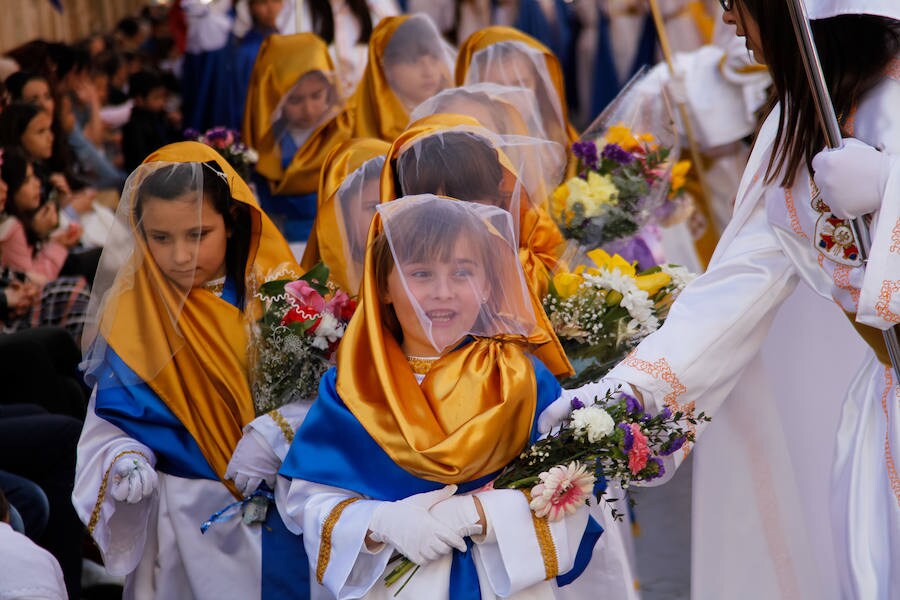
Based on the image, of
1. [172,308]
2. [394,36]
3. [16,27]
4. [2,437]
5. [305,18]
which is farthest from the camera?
[16,27]

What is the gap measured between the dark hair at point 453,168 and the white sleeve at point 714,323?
29.5 inches

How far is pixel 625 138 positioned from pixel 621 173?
0.19 m

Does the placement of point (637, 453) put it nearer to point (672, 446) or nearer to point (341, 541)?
point (672, 446)

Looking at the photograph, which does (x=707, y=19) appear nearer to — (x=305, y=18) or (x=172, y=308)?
(x=305, y=18)

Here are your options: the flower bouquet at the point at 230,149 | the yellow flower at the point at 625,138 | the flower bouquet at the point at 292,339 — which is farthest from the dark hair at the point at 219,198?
the flower bouquet at the point at 230,149

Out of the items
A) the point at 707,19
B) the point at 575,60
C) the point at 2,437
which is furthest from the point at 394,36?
the point at 575,60

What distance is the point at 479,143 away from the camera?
12.1 feet

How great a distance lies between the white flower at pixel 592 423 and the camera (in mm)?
2684

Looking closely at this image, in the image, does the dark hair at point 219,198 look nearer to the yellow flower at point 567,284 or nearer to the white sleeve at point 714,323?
the yellow flower at point 567,284

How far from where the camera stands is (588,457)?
9.01ft

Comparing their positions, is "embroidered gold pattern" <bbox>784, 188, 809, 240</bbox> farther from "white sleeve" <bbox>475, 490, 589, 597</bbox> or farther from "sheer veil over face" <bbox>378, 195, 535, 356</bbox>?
"white sleeve" <bbox>475, 490, 589, 597</bbox>

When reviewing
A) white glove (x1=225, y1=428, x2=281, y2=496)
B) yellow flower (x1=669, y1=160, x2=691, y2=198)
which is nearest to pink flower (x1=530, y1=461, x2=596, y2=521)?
white glove (x1=225, y1=428, x2=281, y2=496)

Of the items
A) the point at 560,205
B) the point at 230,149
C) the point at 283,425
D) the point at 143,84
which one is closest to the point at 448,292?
the point at 283,425

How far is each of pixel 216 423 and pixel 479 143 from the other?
3.54 feet
